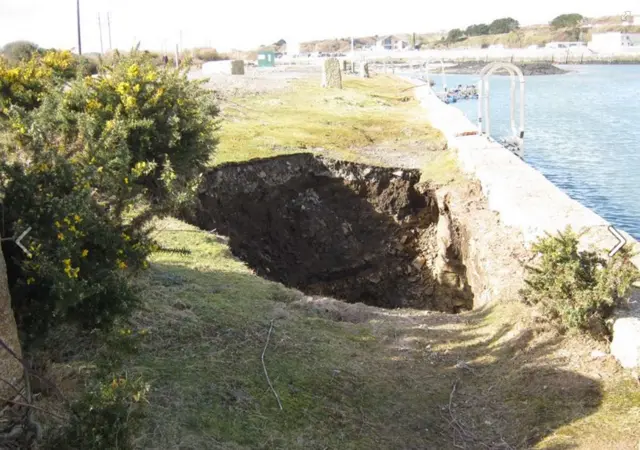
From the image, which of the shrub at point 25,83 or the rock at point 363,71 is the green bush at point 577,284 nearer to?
the shrub at point 25,83

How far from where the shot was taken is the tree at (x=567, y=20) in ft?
464

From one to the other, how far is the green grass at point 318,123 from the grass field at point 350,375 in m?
8.55

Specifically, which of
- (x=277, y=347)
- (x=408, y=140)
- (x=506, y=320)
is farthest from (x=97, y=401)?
(x=408, y=140)

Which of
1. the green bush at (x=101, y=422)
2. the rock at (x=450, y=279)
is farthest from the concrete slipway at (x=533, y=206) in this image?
the green bush at (x=101, y=422)

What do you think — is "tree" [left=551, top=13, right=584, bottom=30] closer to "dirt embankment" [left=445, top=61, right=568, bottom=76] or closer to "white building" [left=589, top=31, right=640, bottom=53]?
"white building" [left=589, top=31, right=640, bottom=53]

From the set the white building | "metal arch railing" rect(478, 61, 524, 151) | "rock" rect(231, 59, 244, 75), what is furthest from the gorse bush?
the white building

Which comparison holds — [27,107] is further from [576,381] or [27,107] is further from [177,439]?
[576,381]

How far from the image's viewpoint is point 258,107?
27.6m

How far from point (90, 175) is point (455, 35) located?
533 ft

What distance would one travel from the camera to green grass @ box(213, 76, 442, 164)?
62.1ft

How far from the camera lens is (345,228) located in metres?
18.2

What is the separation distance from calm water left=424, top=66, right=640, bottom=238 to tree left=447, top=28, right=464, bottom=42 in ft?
335

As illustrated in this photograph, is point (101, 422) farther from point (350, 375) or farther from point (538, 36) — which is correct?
point (538, 36)
